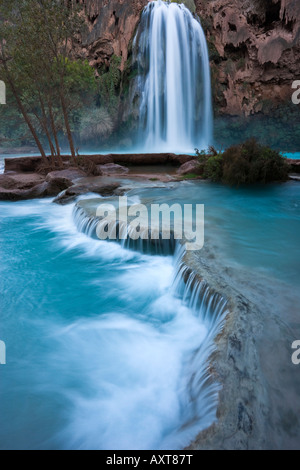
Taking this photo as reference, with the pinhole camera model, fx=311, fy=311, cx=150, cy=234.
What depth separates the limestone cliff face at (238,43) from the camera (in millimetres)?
21641

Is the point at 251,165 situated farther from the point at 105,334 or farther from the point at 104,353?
the point at 104,353

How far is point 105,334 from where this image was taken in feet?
10.8

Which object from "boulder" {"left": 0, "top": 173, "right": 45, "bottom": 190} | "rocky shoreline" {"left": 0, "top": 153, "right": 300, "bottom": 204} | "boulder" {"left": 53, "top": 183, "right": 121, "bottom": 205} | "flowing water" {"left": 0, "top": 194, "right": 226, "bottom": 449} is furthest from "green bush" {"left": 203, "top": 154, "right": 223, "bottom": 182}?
"boulder" {"left": 0, "top": 173, "right": 45, "bottom": 190}

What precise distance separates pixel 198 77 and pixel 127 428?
2608cm

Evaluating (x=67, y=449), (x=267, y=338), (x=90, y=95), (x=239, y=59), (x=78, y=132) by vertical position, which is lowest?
(x=67, y=449)

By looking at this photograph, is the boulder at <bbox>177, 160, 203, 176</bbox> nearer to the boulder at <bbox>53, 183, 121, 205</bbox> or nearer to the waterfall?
the boulder at <bbox>53, 183, 121, 205</bbox>

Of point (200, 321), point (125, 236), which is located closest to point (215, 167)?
point (125, 236)

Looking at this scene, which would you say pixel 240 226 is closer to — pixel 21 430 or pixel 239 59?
pixel 21 430

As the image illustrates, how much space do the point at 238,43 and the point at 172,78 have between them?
5327 mm

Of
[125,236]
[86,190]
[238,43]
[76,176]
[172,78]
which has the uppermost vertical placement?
[238,43]

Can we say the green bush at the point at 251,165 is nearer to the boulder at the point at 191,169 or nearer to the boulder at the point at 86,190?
the boulder at the point at 191,169

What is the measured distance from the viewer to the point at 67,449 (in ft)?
6.79

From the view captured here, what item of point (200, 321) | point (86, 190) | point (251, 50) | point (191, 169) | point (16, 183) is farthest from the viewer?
point (251, 50)

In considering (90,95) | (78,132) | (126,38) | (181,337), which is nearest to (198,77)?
(126,38)
